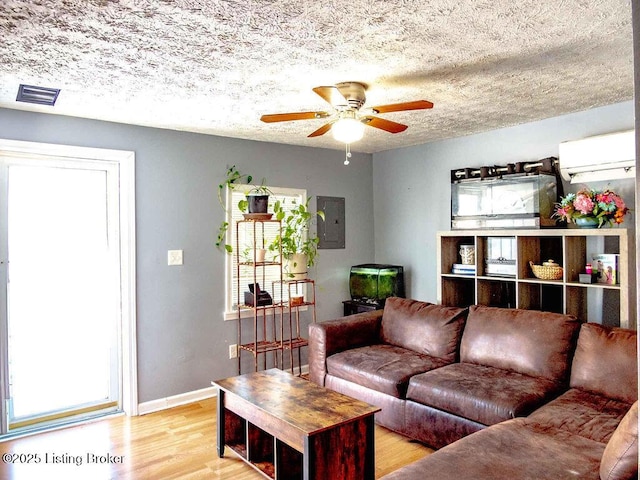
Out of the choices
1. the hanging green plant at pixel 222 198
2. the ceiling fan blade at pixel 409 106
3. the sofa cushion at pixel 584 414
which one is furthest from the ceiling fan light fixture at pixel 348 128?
the sofa cushion at pixel 584 414

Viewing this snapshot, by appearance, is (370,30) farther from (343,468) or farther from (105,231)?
(105,231)

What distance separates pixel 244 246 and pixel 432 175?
2.00m

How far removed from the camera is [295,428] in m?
2.32

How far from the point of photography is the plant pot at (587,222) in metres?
3.31

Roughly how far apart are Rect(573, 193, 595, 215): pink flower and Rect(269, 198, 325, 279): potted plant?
2196 millimetres

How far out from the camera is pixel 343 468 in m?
2.40

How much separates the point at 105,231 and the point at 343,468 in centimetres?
266

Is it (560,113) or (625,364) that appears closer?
(625,364)

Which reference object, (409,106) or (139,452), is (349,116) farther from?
(139,452)

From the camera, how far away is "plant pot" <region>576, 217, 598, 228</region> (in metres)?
3.31

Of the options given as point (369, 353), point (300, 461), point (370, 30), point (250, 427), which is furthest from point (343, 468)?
point (370, 30)

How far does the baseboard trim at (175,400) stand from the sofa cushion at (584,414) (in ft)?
8.22

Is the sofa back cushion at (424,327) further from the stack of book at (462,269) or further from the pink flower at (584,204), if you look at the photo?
the pink flower at (584,204)

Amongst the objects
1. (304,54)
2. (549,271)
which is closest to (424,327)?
(549,271)
